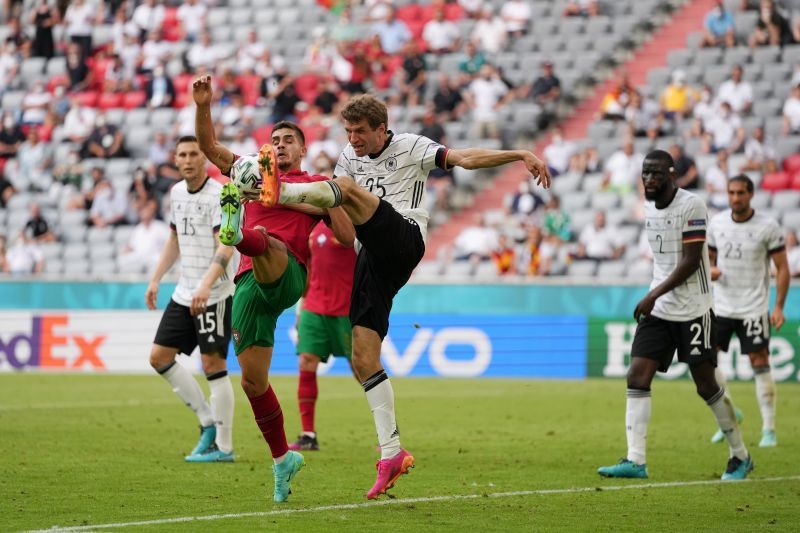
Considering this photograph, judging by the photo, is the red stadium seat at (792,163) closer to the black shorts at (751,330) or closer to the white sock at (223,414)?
the black shorts at (751,330)

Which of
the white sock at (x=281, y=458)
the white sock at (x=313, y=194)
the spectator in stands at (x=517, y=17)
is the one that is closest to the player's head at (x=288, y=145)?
the white sock at (x=313, y=194)

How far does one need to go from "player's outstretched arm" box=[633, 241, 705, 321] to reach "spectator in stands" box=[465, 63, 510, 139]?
53.5 ft

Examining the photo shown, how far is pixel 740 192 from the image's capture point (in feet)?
42.2

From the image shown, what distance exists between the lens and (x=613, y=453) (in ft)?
39.6

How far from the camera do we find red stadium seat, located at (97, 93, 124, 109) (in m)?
31.1

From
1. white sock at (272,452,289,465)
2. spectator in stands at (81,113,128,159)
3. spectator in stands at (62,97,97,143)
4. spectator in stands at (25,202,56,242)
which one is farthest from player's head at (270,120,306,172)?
spectator in stands at (62,97,97,143)

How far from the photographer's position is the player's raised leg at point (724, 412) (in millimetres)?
10438

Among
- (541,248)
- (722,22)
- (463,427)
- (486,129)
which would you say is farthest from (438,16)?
(463,427)

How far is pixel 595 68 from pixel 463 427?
49.1ft

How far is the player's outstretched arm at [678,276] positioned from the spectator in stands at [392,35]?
19536mm

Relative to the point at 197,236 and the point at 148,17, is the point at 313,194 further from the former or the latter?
the point at 148,17

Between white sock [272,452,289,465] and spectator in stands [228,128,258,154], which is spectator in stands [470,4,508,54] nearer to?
spectator in stands [228,128,258,154]

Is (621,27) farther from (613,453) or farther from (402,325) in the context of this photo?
(613,453)

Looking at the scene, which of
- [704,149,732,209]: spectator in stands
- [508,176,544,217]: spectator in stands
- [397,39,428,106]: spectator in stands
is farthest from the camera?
[397,39,428,106]: spectator in stands
